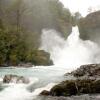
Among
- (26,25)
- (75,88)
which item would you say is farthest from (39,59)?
(75,88)

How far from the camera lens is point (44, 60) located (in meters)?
58.8

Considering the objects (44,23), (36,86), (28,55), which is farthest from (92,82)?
(44,23)

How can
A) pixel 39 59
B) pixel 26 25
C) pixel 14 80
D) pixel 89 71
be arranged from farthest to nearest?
1. pixel 26 25
2. pixel 39 59
3. pixel 89 71
4. pixel 14 80

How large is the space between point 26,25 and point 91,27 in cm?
1697

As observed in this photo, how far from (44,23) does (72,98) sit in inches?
2282

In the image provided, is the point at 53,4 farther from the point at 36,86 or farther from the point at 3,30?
the point at 36,86

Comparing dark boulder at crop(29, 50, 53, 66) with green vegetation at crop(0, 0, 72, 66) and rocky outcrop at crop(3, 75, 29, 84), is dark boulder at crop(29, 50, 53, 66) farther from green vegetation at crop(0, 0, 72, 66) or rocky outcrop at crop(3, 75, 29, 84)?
rocky outcrop at crop(3, 75, 29, 84)

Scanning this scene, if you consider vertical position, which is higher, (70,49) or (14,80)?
(70,49)

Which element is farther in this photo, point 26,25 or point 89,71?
point 26,25

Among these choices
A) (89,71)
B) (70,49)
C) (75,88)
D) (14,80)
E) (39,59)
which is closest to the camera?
(75,88)

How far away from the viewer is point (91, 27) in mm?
71625

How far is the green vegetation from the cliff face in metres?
8.74

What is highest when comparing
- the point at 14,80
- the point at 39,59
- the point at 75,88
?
the point at 39,59

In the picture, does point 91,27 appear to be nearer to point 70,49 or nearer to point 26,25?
point 70,49
